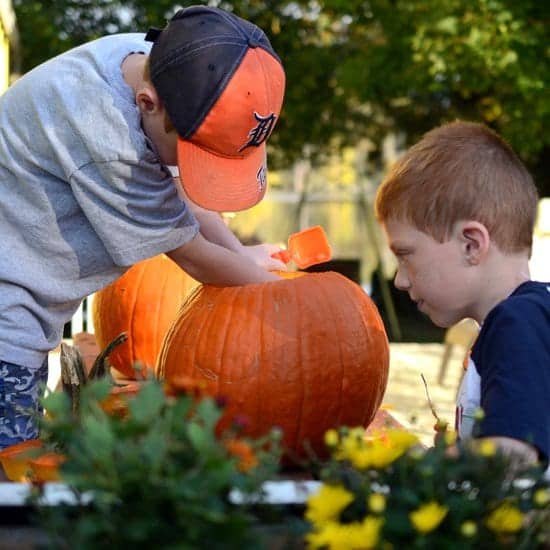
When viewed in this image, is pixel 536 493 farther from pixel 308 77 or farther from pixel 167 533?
pixel 308 77

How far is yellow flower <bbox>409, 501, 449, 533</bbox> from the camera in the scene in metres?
1.09

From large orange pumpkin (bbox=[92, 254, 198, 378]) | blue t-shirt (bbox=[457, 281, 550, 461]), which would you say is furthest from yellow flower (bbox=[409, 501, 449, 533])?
large orange pumpkin (bbox=[92, 254, 198, 378])

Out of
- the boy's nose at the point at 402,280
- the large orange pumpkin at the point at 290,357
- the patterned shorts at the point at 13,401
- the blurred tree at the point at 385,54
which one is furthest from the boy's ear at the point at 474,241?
the blurred tree at the point at 385,54

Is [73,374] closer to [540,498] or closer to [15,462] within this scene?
[15,462]

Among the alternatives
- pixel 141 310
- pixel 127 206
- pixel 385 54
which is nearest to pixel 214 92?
pixel 127 206

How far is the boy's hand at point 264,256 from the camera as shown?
261 centimetres

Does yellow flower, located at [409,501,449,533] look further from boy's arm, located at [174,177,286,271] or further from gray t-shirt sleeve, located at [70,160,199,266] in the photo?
boy's arm, located at [174,177,286,271]

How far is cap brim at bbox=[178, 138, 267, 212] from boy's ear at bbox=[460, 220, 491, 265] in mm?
580

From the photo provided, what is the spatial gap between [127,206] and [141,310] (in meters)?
1.13

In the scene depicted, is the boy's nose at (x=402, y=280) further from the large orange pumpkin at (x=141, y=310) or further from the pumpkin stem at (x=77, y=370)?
the large orange pumpkin at (x=141, y=310)

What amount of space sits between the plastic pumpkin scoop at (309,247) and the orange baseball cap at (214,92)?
13.8 inches

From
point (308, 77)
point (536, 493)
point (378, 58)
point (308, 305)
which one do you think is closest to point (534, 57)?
point (378, 58)

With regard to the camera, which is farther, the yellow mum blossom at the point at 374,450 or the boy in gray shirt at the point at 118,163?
the boy in gray shirt at the point at 118,163

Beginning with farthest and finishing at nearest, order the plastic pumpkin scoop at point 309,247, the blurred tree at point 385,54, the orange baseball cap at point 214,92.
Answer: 1. the blurred tree at point 385,54
2. the plastic pumpkin scoop at point 309,247
3. the orange baseball cap at point 214,92
